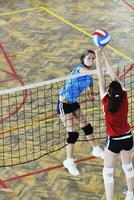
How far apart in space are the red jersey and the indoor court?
1.40 meters

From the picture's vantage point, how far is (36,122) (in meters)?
10.5

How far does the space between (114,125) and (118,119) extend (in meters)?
0.12

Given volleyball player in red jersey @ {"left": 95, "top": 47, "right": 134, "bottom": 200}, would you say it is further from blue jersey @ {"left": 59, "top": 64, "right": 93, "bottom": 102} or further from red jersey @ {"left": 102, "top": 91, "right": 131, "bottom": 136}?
blue jersey @ {"left": 59, "top": 64, "right": 93, "bottom": 102}

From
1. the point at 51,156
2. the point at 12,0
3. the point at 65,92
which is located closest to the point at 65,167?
the point at 51,156

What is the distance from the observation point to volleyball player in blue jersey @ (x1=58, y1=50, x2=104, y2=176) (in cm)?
861

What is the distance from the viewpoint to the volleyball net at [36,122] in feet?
31.8

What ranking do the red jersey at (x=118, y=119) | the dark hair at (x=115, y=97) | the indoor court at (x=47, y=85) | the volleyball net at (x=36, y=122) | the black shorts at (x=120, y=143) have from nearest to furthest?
the dark hair at (x=115, y=97) → the red jersey at (x=118, y=119) → the black shorts at (x=120, y=143) → the indoor court at (x=47, y=85) → the volleyball net at (x=36, y=122)

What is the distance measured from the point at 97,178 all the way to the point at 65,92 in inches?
58.0

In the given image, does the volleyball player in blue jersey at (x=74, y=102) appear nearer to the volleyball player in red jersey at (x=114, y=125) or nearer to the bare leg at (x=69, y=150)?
the bare leg at (x=69, y=150)

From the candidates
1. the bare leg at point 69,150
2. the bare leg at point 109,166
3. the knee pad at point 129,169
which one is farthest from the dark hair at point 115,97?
the bare leg at point 69,150

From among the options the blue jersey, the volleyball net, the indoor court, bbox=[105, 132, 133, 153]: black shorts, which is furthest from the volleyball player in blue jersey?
bbox=[105, 132, 133, 153]: black shorts

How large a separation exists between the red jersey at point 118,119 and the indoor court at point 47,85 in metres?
1.40

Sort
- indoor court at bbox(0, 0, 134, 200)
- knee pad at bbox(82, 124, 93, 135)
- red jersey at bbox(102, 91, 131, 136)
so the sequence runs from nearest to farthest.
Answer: red jersey at bbox(102, 91, 131, 136)
indoor court at bbox(0, 0, 134, 200)
knee pad at bbox(82, 124, 93, 135)

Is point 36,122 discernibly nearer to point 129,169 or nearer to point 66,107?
point 66,107
